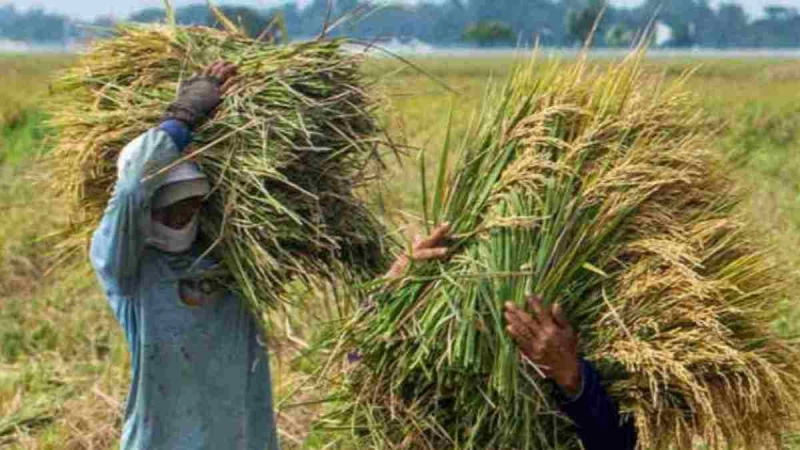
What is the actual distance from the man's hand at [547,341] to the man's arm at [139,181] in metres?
0.88

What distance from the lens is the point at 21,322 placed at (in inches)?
302

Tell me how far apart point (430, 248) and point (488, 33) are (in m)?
72.4

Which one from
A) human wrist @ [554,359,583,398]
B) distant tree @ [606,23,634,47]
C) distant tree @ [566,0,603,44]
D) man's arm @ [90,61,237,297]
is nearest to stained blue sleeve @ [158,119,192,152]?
man's arm @ [90,61,237,297]

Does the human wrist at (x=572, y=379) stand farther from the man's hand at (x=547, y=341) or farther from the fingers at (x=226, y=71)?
the fingers at (x=226, y=71)

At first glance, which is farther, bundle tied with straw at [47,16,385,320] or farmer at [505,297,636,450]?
bundle tied with straw at [47,16,385,320]

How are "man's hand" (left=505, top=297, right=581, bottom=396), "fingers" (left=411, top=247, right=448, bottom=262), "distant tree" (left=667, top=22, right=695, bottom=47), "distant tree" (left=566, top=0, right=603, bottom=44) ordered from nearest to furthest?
"man's hand" (left=505, top=297, right=581, bottom=396) → "fingers" (left=411, top=247, right=448, bottom=262) → "distant tree" (left=566, top=0, right=603, bottom=44) → "distant tree" (left=667, top=22, right=695, bottom=47)

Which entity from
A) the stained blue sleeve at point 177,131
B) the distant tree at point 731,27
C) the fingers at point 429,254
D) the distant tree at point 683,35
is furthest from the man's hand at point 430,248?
the distant tree at point 731,27

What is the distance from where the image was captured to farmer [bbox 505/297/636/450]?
3428 millimetres

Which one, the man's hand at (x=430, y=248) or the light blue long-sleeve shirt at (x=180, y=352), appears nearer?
the man's hand at (x=430, y=248)

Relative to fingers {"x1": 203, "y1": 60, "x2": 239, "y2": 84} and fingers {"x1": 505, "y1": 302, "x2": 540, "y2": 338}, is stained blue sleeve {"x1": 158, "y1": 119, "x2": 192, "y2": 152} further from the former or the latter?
fingers {"x1": 505, "y1": 302, "x2": 540, "y2": 338}

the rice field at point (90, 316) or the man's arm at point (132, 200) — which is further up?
the man's arm at point (132, 200)

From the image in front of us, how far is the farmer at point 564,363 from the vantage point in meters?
3.43

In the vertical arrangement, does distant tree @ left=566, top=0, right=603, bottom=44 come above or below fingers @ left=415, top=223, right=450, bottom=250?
below

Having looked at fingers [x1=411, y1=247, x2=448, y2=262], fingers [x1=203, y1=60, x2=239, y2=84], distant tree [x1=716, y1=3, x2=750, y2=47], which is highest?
fingers [x1=203, y1=60, x2=239, y2=84]
